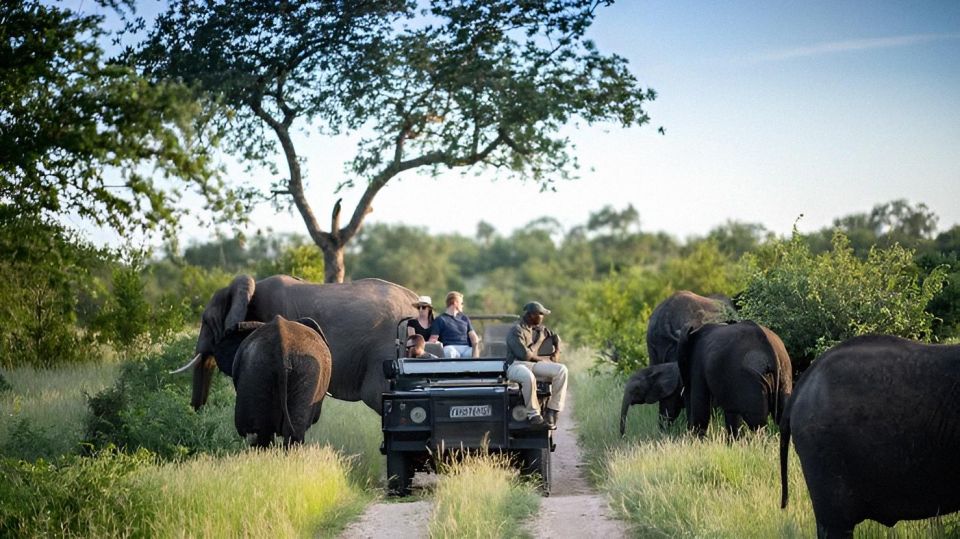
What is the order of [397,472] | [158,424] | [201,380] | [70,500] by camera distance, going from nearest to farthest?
[70,500], [397,472], [158,424], [201,380]

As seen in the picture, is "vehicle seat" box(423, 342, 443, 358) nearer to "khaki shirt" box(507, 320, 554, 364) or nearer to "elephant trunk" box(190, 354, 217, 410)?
"khaki shirt" box(507, 320, 554, 364)

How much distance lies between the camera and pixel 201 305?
3425 centimetres

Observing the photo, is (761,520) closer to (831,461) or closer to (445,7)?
(831,461)

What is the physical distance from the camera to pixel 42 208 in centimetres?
1367

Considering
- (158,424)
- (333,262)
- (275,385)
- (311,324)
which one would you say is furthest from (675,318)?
(158,424)

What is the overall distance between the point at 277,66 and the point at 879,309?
43.4ft

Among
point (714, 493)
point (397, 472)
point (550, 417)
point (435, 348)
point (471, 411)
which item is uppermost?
point (435, 348)

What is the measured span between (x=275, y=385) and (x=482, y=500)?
410 centimetres

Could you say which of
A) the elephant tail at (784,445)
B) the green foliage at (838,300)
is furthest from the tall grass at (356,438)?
the green foliage at (838,300)

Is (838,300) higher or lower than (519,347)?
higher

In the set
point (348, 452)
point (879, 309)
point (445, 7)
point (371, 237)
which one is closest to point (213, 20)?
point (445, 7)

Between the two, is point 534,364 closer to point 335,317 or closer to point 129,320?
point 335,317

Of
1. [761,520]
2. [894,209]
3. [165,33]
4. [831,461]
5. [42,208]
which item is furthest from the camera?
[894,209]

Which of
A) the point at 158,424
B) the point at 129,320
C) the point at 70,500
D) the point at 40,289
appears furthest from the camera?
the point at 129,320
